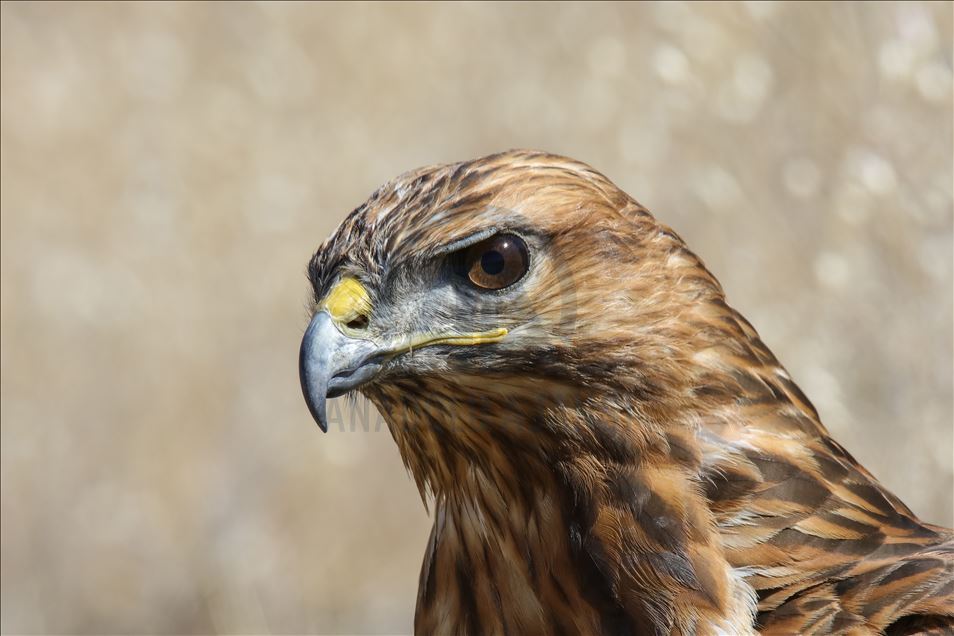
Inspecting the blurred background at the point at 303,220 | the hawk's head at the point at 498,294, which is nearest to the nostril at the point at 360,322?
the hawk's head at the point at 498,294

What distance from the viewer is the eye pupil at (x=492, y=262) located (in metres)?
2.76

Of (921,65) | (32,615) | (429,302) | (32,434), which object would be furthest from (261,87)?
(429,302)

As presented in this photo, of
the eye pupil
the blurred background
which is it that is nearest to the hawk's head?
the eye pupil

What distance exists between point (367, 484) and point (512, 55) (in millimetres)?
2260

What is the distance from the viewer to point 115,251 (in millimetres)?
6621

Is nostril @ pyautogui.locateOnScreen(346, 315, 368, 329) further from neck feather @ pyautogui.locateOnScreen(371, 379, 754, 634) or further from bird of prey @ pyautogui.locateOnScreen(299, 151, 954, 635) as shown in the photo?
neck feather @ pyautogui.locateOnScreen(371, 379, 754, 634)

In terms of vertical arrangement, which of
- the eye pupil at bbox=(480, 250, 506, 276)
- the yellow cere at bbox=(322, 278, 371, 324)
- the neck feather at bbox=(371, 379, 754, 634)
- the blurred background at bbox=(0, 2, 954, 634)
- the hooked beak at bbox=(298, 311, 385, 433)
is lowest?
the neck feather at bbox=(371, 379, 754, 634)

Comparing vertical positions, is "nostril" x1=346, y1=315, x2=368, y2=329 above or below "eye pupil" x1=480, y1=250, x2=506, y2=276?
below

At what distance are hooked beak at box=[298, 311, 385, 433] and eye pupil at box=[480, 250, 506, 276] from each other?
28cm

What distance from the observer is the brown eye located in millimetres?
2754

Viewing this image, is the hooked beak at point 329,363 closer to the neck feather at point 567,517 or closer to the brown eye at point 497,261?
the neck feather at point 567,517

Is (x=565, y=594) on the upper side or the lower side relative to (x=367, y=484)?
lower

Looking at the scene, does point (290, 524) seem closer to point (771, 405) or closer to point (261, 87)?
point (261, 87)

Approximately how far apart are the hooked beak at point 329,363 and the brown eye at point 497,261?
26 cm
